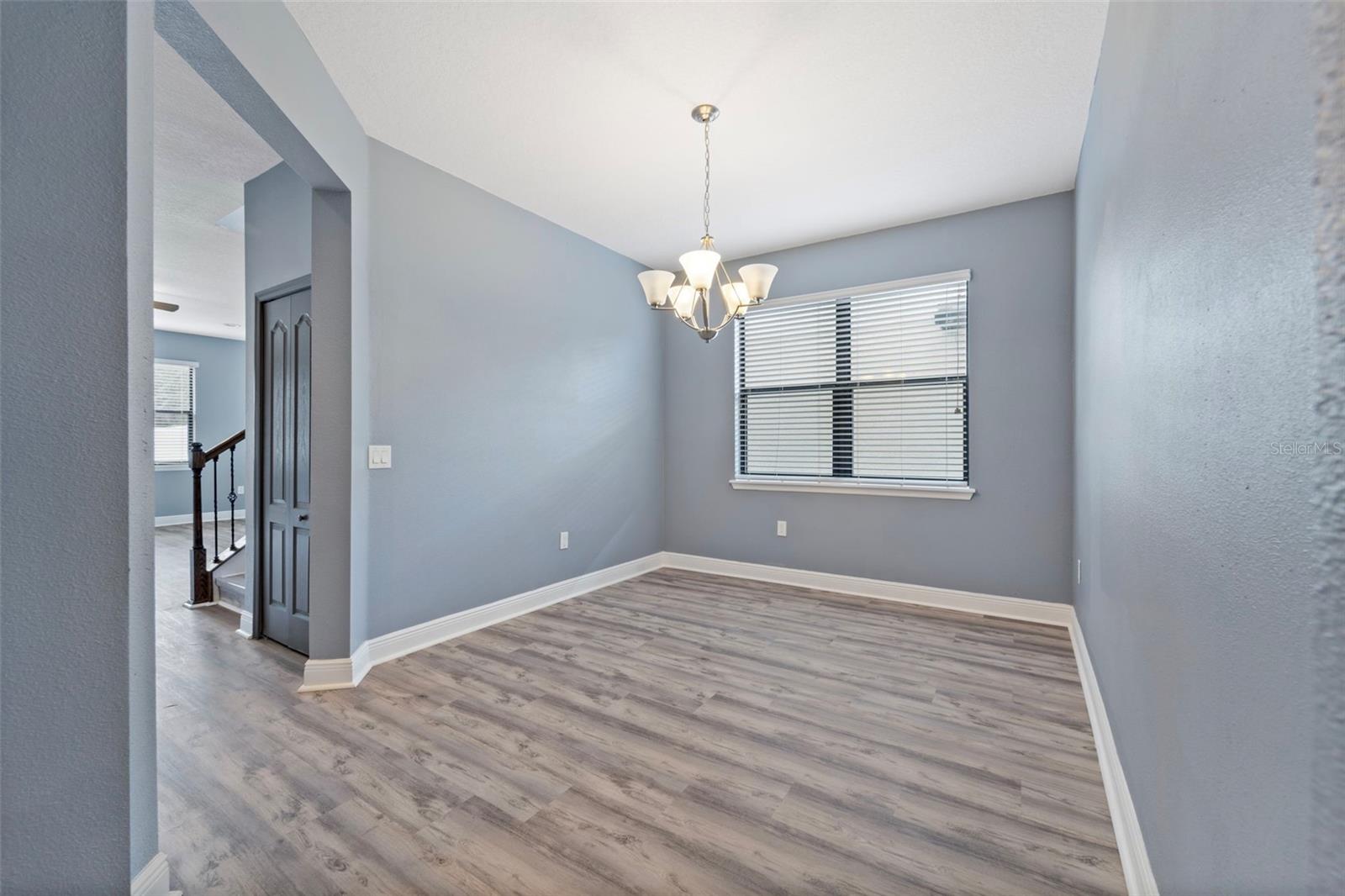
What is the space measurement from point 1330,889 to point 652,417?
459 cm

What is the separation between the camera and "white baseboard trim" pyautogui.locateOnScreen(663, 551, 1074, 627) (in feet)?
11.5

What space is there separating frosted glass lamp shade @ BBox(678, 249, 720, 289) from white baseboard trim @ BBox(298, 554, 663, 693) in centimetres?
237

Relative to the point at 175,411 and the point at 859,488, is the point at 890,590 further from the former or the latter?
the point at 175,411

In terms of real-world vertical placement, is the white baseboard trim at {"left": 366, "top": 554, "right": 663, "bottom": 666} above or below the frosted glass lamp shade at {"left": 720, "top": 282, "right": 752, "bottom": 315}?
below

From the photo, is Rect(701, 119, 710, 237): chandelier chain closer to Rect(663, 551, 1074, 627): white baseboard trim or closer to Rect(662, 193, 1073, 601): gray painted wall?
Rect(662, 193, 1073, 601): gray painted wall

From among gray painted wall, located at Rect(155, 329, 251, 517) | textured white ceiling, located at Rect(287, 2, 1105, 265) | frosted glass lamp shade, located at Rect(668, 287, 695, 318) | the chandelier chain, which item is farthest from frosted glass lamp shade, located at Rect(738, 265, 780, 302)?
gray painted wall, located at Rect(155, 329, 251, 517)

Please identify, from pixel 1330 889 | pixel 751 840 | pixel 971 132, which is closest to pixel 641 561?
pixel 751 840

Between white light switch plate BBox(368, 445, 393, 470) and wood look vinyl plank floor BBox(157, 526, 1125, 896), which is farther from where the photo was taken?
white light switch plate BBox(368, 445, 393, 470)

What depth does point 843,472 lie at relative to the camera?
4.26m

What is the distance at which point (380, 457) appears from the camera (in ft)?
9.42

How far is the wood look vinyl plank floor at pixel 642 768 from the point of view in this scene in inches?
58.7

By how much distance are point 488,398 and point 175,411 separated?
7234 mm

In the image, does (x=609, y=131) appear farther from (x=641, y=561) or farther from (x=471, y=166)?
(x=641, y=561)

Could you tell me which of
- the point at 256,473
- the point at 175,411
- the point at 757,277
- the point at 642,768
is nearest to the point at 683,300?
the point at 757,277
